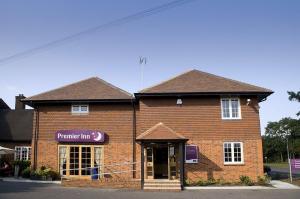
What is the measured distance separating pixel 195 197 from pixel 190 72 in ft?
36.8

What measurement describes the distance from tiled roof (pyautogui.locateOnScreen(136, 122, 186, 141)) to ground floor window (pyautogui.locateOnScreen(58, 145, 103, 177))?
13.2 ft

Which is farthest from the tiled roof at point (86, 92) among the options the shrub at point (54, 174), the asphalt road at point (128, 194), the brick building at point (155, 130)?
the asphalt road at point (128, 194)

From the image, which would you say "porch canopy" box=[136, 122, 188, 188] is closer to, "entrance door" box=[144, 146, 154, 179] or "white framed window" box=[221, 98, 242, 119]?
"entrance door" box=[144, 146, 154, 179]

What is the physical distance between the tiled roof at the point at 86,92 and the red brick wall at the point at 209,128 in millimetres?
2409

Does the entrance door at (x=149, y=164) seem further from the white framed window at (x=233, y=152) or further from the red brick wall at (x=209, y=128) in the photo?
the white framed window at (x=233, y=152)

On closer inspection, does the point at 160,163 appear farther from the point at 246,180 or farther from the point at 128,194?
the point at 128,194

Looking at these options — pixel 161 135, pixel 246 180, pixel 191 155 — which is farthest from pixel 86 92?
pixel 246 180

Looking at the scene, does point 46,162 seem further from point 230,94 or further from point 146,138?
point 230,94

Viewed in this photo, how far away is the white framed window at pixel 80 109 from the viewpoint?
24.2 metres

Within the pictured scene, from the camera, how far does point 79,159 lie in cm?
2359

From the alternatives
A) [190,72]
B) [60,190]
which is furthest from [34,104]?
[190,72]

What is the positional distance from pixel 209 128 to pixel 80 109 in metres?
8.57

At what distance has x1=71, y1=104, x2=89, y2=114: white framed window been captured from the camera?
24.2 meters

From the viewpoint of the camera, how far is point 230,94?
2272cm
